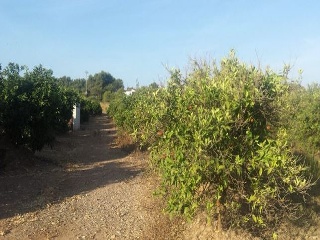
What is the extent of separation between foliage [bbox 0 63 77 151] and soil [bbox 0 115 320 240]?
2.17ft

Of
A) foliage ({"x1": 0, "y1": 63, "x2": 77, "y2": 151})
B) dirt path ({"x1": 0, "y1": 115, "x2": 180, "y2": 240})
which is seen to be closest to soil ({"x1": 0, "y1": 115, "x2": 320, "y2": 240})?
dirt path ({"x1": 0, "y1": 115, "x2": 180, "y2": 240})

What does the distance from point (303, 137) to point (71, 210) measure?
10.8 m

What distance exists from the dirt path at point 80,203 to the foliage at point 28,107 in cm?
94

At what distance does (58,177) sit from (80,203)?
2.72m

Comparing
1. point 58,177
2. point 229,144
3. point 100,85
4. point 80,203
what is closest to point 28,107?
point 58,177

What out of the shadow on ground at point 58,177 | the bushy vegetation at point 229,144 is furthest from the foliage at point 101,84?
the bushy vegetation at point 229,144

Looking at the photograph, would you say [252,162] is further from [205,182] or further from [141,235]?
[141,235]

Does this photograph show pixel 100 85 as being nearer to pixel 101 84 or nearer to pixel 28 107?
pixel 101 84

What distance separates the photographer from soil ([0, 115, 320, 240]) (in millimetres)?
6051

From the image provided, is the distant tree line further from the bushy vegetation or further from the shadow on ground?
the bushy vegetation

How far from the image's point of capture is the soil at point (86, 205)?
6.05m

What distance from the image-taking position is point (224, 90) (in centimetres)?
507

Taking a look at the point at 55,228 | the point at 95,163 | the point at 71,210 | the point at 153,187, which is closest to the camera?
the point at 55,228

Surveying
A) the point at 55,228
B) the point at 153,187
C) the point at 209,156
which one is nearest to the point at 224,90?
the point at 209,156
